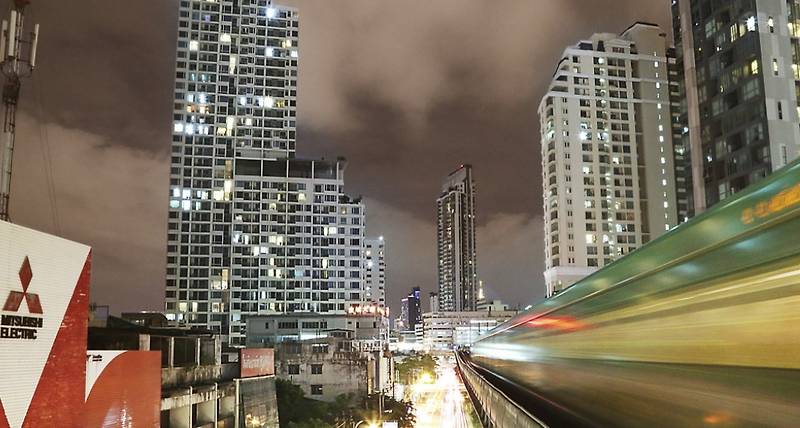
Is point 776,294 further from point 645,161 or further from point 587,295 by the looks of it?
point 645,161

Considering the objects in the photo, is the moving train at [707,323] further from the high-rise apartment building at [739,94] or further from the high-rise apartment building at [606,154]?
the high-rise apartment building at [606,154]

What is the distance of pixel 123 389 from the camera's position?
19000mm

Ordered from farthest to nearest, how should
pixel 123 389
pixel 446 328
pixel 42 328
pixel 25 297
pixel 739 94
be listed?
pixel 446 328, pixel 739 94, pixel 123 389, pixel 42 328, pixel 25 297

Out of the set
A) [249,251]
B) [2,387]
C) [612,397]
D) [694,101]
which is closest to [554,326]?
[612,397]

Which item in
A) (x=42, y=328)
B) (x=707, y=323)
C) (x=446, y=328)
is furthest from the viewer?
(x=446, y=328)

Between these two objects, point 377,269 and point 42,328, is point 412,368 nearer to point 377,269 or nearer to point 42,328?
point 377,269

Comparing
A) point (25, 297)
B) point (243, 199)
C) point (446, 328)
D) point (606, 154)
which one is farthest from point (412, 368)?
point (25, 297)

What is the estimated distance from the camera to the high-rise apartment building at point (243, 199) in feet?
261

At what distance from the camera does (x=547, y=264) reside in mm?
69312

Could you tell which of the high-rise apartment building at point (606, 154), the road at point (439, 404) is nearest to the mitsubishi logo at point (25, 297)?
the road at point (439, 404)

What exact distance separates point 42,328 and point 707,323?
15223 millimetres

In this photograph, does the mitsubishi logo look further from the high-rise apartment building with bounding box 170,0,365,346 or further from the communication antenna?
the high-rise apartment building with bounding box 170,0,365,346

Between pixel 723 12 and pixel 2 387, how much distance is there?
41.5m

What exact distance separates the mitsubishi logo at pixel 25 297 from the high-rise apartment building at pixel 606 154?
5620 centimetres
